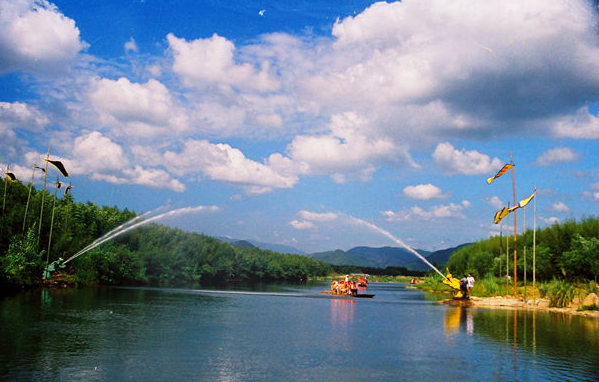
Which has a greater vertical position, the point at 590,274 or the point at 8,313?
the point at 590,274

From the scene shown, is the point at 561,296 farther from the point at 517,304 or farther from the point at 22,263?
the point at 22,263

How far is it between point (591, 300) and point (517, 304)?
796cm

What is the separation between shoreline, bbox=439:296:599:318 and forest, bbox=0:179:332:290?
1898 inches

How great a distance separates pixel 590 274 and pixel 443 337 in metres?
50.6

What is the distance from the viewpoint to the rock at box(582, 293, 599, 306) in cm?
4850

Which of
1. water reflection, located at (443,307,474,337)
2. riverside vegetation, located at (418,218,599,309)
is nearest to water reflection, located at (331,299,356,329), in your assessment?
water reflection, located at (443,307,474,337)

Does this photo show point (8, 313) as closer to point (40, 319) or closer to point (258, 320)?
point (40, 319)

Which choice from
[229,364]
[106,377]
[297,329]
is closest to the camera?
[106,377]

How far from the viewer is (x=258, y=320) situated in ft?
127

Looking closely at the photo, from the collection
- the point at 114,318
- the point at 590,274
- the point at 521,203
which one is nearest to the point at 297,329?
the point at 114,318

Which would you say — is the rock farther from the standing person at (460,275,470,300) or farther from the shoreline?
the standing person at (460,275,470,300)

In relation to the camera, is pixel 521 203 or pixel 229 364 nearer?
pixel 229 364

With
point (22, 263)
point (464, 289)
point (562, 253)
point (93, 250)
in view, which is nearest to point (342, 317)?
point (464, 289)

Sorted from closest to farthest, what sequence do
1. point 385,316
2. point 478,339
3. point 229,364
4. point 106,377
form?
point 106,377, point 229,364, point 478,339, point 385,316
